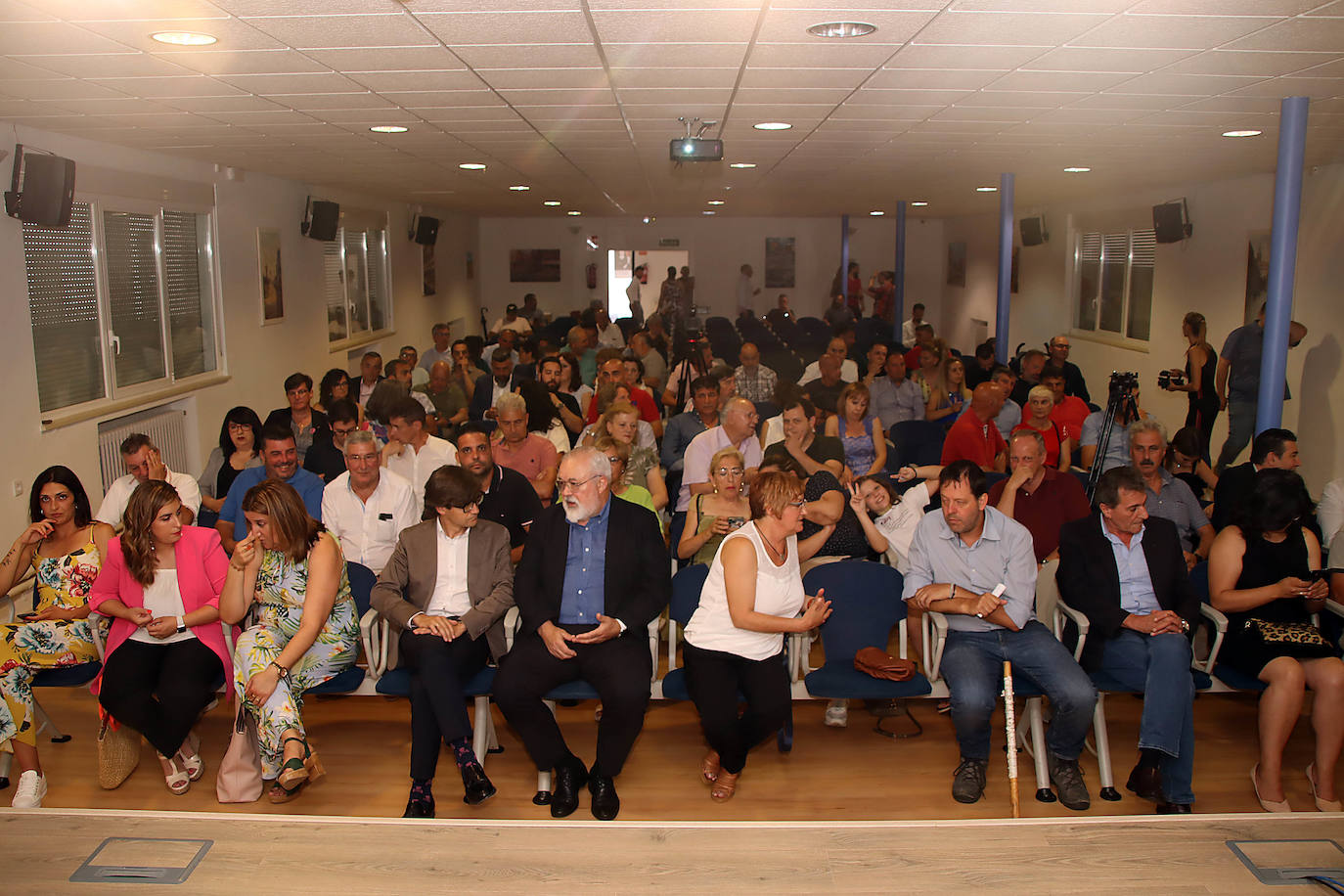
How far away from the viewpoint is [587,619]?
4316 mm

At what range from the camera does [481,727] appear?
169 inches

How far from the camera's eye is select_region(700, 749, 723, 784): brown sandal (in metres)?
4.24

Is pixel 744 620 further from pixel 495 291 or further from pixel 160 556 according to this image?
pixel 495 291

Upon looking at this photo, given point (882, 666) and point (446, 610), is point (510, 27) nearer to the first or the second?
point (446, 610)

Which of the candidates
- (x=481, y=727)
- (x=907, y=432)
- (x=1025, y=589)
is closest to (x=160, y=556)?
(x=481, y=727)

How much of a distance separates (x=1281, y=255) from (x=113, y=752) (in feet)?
19.7

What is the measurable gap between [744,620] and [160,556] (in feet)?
7.97

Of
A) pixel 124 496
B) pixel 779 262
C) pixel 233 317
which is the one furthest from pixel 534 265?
pixel 124 496

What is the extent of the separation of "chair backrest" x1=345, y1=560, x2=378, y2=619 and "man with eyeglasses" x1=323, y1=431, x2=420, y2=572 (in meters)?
0.37

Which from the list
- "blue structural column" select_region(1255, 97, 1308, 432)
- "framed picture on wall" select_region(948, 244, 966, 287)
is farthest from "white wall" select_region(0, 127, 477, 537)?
"framed picture on wall" select_region(948, 244, 966, 287)

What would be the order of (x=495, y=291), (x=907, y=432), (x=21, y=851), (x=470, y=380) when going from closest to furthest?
1. (x=21, y=851)
2. (x=907, y=432)
3. (x=470, y=380)
4. (x=495, y=291)

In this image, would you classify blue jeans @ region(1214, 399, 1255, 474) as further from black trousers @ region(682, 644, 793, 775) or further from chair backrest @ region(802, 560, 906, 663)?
black trousers @ region(682, 644, 793, 775)

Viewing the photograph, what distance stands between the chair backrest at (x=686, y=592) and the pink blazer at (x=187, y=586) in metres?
1.87

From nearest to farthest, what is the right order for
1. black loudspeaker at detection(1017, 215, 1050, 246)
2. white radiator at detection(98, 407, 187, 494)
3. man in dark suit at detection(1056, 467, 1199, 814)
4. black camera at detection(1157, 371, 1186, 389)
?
man in dark suit at detection(1056, 467, 1199, 814), white radiator at detection(98, 407, 187, 494), black camera at detection(1157, 371, 1186, 389), black loudspeaker at detection(1017, 215, 1050, 246)
